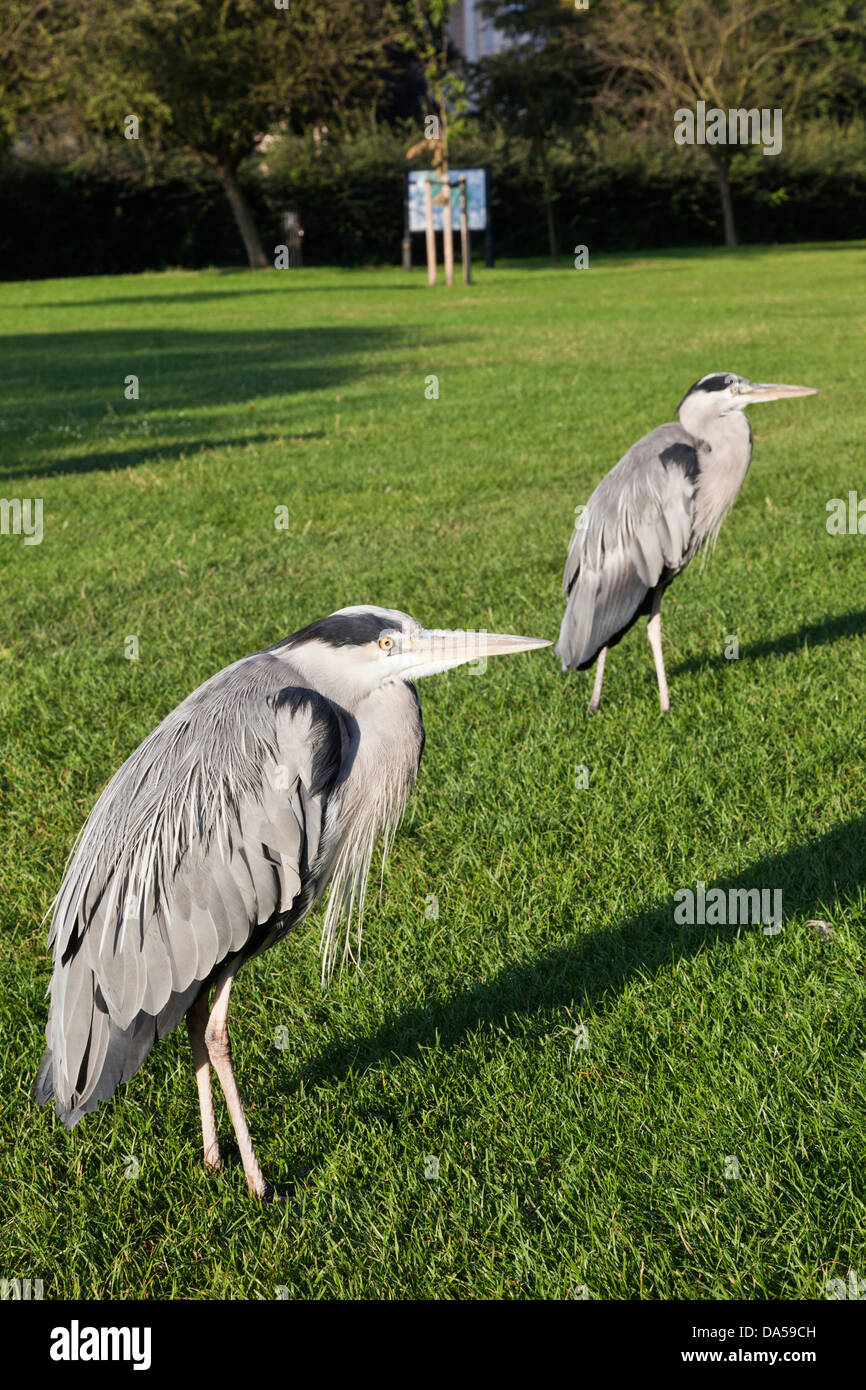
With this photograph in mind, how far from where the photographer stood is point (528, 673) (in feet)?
20.4

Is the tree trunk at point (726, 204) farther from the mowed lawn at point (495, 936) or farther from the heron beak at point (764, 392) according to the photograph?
the heron beak at point (764, 392)

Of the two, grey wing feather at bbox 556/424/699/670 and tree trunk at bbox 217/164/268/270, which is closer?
grey wing feather at bbox 556/424/699/670

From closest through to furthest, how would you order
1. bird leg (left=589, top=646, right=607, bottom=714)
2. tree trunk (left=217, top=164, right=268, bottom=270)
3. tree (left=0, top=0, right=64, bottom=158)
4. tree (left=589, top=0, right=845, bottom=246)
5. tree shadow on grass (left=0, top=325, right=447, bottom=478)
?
bird leg (left=589, top=646, right=607, bottom=714)
tree shadow on grass (left=0, top=325, right=447, bottom=478)
tree (left=0, top=0, right=64, bottom=158)
tree trunk (left=217, top=164, right=268, bottom=270)
tree (left=589, top=0, right=845, bottom=246)

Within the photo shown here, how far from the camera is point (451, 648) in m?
2.66

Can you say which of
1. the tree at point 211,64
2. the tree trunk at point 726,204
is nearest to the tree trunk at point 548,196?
the tree trunk at point 726,204

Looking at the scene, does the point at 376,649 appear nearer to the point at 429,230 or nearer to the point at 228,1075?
the point at 228,1075

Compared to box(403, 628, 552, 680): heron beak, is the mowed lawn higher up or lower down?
lower down

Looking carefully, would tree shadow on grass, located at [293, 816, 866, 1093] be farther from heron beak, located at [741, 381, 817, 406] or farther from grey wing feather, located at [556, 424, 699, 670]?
heron beak, located at [741, 381, 817, 406]

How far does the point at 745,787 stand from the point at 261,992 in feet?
7.07

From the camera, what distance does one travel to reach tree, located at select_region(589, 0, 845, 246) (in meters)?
42.6

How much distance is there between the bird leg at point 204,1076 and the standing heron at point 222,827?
246 millimetres

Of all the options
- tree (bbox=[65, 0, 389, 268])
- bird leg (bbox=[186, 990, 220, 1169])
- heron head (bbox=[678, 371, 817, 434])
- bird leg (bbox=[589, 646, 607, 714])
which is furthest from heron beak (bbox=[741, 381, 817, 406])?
tree (bbox=[65, 0, 389, 268])

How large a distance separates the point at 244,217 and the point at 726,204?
18.0 m

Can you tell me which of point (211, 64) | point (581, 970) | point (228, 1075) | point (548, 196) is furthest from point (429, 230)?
point (228, 1075)
